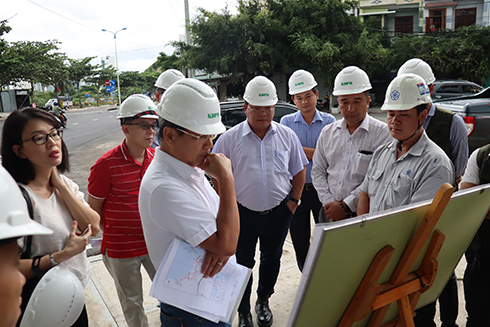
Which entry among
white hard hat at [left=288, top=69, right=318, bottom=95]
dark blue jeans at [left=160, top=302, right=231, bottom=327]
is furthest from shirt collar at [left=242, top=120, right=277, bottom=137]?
dark blue jeans at [left=160, top=302, right=231, bottom=327]

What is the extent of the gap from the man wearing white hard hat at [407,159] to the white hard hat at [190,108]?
46.1 inches

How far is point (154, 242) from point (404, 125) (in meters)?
1.56

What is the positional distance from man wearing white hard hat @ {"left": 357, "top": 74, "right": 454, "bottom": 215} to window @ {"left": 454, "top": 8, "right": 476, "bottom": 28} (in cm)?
2905

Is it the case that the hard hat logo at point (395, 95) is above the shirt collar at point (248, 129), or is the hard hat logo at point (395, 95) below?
above

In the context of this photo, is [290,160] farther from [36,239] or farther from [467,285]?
[36,239]

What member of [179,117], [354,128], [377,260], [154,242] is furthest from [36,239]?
[354,128]

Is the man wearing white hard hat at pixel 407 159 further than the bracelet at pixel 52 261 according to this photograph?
Yes

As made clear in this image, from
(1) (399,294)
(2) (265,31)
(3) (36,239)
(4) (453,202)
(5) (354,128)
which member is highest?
(2) (265,31)

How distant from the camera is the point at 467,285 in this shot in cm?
226

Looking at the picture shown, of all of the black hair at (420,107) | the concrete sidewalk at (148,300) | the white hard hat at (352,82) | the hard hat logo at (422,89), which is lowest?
the concrete sidewalk at (148,300)

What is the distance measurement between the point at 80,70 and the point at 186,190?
176 feet

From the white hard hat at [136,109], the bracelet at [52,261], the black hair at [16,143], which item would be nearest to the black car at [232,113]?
the white hard hat at [136,109]

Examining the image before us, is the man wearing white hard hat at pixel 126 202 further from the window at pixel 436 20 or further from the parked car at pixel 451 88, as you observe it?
the window at pixel 436 20

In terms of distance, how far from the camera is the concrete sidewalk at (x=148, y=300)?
9.71 feet
